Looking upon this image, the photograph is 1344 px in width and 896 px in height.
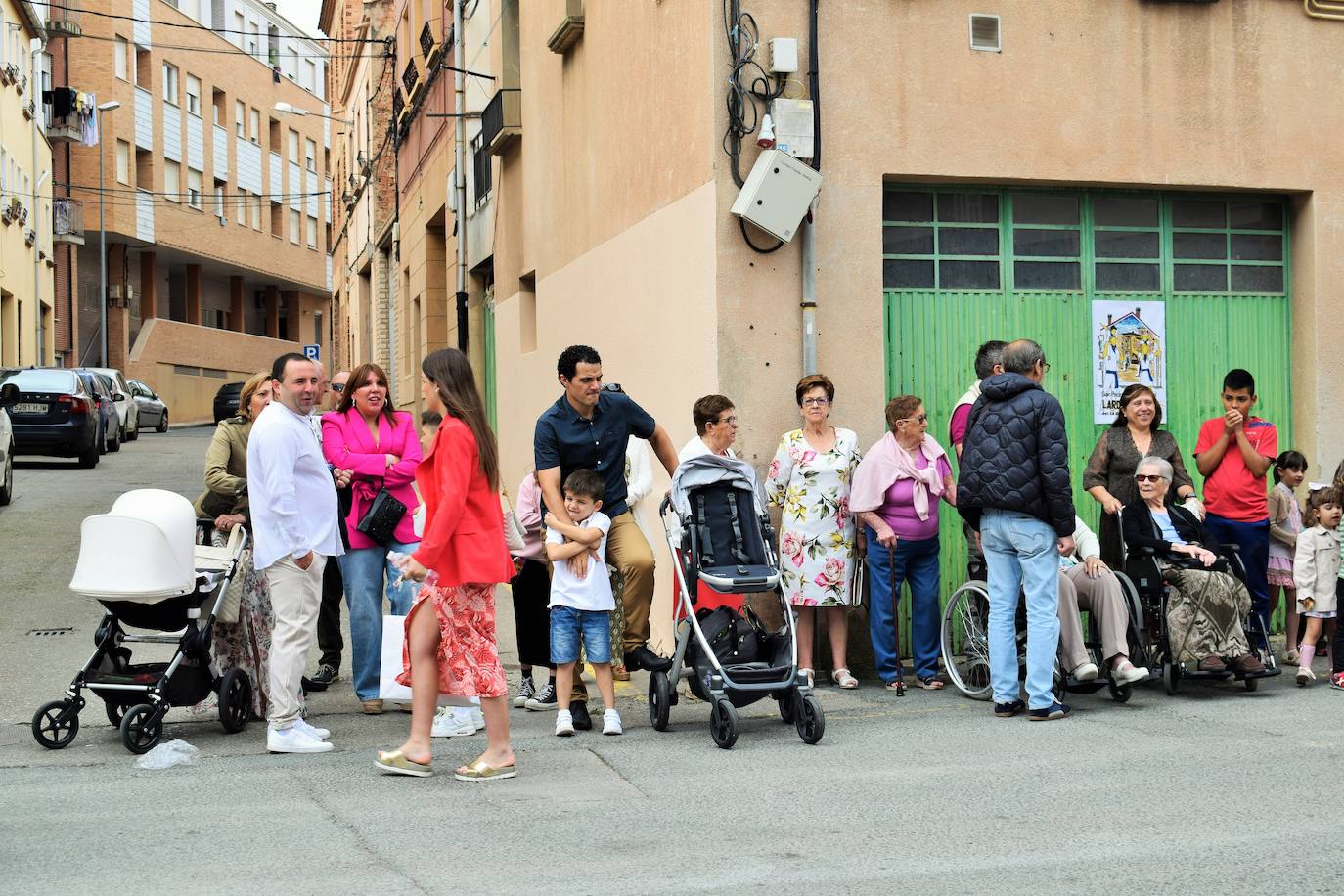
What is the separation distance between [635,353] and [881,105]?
8.59 feet

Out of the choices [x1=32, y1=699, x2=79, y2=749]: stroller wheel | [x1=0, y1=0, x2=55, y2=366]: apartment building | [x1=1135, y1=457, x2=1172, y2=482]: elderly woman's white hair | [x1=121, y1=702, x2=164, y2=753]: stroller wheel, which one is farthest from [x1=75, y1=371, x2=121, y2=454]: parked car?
[x1=1135, y1=457, x2=1172, y2=482]: elderly woman's white hair

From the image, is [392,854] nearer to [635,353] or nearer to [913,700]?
[913,700]

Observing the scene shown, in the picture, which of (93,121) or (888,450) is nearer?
(888,450)

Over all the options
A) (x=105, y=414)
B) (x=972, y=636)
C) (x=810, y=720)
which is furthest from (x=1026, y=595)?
(x=105, y=414)

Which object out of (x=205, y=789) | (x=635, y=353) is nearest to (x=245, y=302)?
(x=635, y=353)

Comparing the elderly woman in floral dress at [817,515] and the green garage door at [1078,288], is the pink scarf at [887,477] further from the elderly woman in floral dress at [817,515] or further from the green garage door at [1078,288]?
the green garage door at [1078,288]

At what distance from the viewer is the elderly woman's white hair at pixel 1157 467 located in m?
8.80

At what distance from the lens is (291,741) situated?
7359 mm

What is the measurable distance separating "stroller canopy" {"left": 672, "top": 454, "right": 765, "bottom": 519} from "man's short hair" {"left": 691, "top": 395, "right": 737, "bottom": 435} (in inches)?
13.2

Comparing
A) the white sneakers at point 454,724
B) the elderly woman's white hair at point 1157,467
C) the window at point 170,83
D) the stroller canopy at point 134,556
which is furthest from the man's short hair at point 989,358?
the window at point 170,83

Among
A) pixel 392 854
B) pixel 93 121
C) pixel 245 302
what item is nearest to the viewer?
pixel 392 854

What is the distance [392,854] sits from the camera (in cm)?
545

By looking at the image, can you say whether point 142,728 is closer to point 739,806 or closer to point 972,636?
point 739,806

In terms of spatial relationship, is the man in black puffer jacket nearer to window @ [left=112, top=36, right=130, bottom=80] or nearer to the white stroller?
the white stroller
